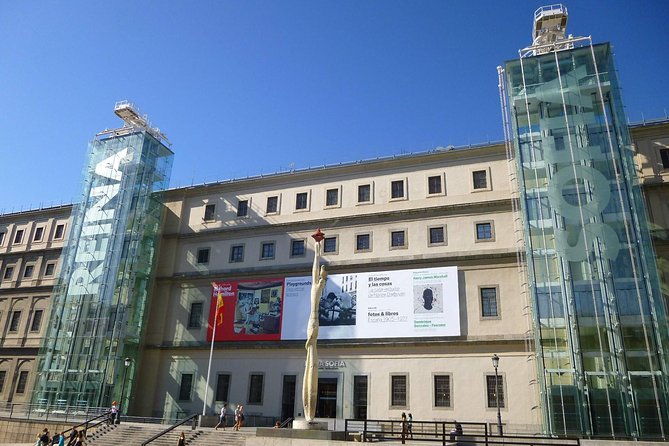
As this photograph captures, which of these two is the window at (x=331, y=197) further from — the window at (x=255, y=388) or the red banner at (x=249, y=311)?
the window at (x=255, y=388)

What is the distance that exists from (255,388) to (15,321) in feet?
78.7

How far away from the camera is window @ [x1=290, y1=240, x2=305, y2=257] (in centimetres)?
3680

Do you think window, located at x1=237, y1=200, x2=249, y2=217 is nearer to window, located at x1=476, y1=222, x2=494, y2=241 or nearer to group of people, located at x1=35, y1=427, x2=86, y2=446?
window, located at x1=476, y1=222, x2=494, y2=241

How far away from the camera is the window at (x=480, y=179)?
3366 centimetres

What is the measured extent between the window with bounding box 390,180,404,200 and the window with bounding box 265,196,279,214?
8.74m

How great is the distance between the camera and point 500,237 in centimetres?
3200

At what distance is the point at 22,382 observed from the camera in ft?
136

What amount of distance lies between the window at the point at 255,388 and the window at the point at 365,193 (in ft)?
44.7

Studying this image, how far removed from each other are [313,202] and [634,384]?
73.6 feet

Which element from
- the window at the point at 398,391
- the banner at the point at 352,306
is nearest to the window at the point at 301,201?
the banner at the point at 352,306

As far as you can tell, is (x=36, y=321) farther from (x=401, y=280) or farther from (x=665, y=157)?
(x=665, y=157)

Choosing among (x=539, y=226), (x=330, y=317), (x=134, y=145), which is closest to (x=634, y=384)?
(x=539, y=226)

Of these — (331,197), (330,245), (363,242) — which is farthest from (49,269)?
(363,242)

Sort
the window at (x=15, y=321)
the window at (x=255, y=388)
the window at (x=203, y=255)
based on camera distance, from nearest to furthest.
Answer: the window at (x=255, y=388)
the window at (x=203, y=255)
the window at (x=15, y=321)
